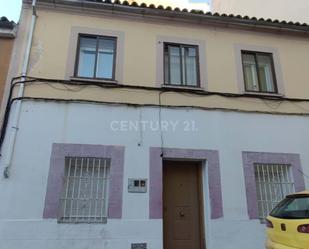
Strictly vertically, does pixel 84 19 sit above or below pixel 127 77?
above

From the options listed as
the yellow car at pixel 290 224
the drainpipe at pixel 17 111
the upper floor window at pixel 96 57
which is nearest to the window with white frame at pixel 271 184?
the yellow car at pixel 290 224

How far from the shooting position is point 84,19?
25.3 feet

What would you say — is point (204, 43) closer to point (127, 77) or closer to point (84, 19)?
point (127, 77)

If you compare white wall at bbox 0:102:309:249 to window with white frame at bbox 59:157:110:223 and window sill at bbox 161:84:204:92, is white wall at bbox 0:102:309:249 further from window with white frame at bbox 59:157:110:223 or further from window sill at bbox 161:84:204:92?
window sill at bbox 161:84:204:92

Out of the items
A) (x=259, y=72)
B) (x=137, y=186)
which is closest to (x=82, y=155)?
(x=137, y=186)

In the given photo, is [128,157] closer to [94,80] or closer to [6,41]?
[94,80]

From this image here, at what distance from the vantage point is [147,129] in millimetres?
6957

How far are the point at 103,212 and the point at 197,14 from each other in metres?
5.51

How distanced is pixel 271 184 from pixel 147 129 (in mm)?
3225

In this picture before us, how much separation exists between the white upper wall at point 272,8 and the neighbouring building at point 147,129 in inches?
132

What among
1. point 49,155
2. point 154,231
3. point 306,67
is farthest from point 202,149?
point 306,67

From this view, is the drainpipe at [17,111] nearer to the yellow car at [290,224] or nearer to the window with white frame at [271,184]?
the yellow car at [290,224]

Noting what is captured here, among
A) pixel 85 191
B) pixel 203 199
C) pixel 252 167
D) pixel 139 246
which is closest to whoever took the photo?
pixel 139 246

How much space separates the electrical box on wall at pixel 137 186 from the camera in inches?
255
